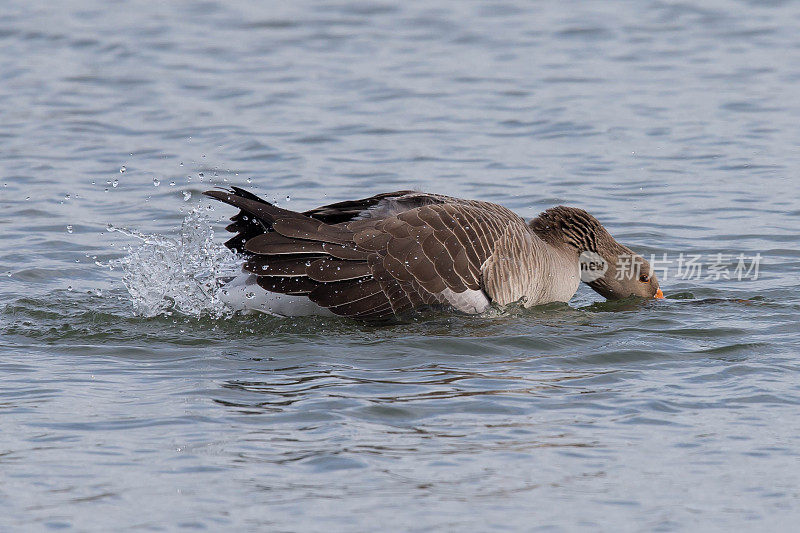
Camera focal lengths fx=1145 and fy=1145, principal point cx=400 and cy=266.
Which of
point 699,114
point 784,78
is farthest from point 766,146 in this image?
point 784,78

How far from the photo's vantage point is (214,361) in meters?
7.71

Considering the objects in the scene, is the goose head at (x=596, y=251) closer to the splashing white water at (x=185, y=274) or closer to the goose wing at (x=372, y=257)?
the goose wing at (x=372, y=257)

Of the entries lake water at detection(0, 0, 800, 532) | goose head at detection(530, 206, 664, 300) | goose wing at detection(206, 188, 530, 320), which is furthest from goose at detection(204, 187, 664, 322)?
goose head at detection(530, 206, 664, 300)

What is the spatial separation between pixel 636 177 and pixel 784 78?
464cm

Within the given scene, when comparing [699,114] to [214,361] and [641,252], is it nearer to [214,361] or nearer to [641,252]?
[641,252]

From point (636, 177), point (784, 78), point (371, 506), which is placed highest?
point (784, 78)

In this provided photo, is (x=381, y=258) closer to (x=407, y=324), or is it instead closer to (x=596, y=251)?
(x=407, y=324)

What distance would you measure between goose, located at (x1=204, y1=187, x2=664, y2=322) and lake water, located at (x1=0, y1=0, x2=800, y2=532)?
8.1 inches

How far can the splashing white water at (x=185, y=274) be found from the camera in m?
8.92

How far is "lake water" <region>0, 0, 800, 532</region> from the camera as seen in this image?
573cm

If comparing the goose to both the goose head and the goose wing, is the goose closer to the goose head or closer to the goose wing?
the goose wing

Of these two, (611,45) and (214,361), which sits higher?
(611,45)

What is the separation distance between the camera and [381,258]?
8383 millimetres

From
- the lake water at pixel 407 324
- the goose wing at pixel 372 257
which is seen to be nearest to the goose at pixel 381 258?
the goose wing at pixel 372 257
